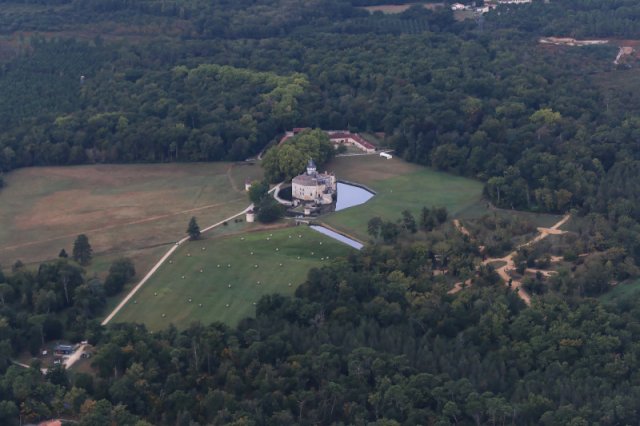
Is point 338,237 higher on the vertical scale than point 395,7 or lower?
lower

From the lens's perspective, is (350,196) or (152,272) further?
(350,196)

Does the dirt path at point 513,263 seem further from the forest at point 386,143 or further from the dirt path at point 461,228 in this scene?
the forest at point 386,143

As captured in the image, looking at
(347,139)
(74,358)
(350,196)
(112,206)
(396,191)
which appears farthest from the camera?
(347,139)

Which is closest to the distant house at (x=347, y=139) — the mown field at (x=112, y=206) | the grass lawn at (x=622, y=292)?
the mown field at (x=112, y=206)

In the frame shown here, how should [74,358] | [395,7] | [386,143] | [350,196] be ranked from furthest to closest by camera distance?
[395,7]
[386,143]
[350,196]
[74,358]

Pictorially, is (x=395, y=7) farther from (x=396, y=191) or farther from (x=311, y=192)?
(x=311, y=192)

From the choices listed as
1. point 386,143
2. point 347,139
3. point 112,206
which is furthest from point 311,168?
point 112,206

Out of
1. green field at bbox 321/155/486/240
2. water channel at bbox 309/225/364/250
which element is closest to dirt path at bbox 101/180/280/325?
water channel at bbox 309/225/364/250
